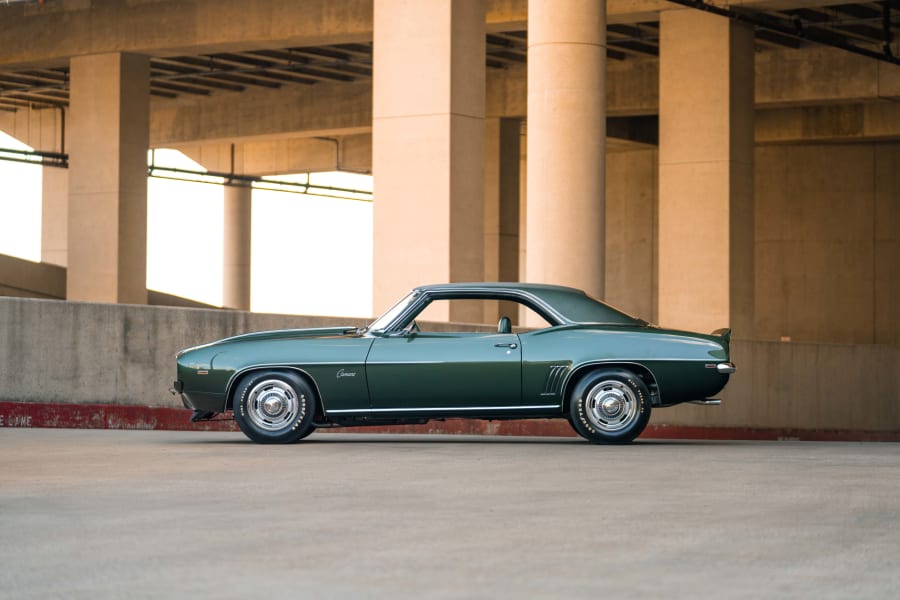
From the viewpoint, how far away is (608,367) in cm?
1033

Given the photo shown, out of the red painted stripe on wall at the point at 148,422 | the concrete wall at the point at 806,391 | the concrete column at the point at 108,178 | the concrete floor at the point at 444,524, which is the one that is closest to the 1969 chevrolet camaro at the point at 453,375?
the concrete floor at the point at 444,524

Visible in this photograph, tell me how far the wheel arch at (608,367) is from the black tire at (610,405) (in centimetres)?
3

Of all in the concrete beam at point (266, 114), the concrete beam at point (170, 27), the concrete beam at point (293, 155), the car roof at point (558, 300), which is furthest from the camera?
the concrete beam at point (293, 155)

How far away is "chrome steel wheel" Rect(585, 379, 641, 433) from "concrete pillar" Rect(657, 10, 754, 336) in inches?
586

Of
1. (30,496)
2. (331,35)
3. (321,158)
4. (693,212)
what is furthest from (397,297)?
(321,158)

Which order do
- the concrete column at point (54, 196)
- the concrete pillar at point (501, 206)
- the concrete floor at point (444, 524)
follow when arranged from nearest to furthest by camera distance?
the concrete floor at point (444, 524) < the concrete pillar at point (501, 206) < the concrete column at point (54, 196)

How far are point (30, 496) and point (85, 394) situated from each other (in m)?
6.27

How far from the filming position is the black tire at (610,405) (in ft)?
33.6

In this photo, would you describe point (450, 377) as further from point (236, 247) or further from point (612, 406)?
point (236, 247)

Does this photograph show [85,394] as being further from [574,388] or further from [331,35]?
[331,35]

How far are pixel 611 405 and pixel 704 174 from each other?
50.6 ft

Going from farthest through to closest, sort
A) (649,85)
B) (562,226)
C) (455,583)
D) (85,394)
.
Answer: (649,85)
(562,226)
(85,394)
(455,583)

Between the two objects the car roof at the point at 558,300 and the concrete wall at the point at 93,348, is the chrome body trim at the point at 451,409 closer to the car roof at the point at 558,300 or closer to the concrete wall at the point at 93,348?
the car roof at the point at 558,300

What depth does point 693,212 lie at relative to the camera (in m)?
25.2
